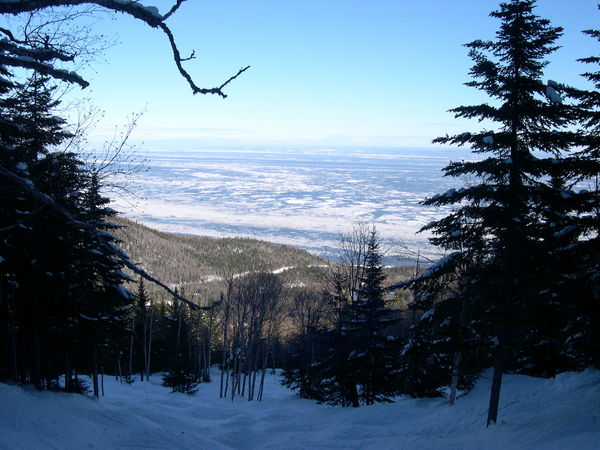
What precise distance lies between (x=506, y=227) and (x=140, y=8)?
917cm

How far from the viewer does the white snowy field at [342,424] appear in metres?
9.09

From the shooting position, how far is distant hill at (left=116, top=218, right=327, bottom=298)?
479ft

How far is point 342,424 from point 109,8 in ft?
52.5

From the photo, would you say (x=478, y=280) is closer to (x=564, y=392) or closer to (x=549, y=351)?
(x=564, y=392)

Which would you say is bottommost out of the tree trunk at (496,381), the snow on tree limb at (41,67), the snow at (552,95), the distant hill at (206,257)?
the distant hill at (206,257)

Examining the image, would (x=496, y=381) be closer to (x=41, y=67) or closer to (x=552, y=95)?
(x=552, y=95)

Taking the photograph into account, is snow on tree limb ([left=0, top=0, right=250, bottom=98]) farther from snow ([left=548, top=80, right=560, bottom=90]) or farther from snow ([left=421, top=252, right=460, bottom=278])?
snow ([left=548, top=80, right=560, bottom=90])

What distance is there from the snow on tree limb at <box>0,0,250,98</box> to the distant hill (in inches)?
5188

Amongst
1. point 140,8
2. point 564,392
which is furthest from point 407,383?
point 140,8

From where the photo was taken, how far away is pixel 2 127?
8852mm

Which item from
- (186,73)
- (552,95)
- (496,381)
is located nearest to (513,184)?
(552,95)

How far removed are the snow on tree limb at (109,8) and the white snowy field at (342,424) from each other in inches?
263

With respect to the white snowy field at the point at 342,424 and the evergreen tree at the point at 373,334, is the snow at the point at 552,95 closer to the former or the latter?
the white snowy field at the point at 342,424

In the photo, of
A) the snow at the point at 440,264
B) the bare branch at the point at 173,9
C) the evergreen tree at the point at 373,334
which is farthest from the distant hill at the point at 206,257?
the bare branch at the point at 173,9
